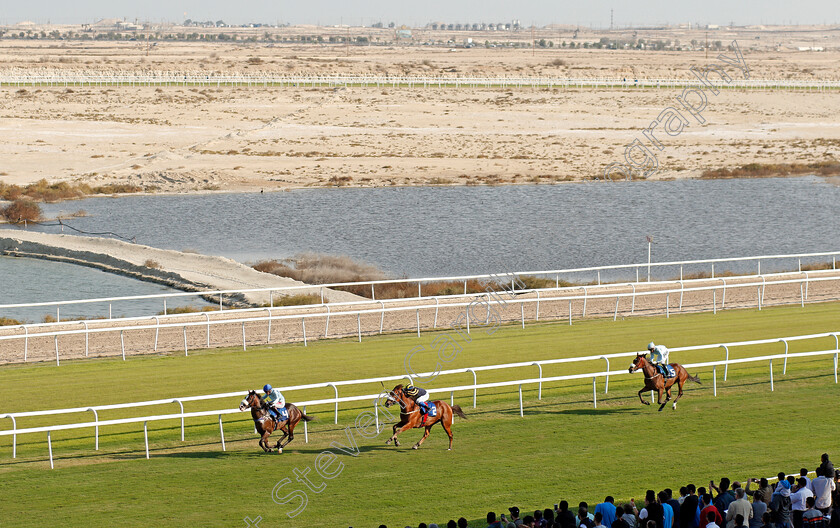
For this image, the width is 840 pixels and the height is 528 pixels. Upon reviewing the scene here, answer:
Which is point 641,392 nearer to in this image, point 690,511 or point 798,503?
point 798,503

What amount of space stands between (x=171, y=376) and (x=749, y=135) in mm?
49025

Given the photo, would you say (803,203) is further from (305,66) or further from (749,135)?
(305,66)

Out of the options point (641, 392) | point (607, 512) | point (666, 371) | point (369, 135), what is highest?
point (369, 135)

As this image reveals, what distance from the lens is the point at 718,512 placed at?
31.1ft

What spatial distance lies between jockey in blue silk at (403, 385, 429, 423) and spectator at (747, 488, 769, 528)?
13.7 ft

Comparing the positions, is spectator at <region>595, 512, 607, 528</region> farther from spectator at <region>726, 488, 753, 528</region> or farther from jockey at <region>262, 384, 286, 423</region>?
jockey at <region>262, 384, 286, 423</region>

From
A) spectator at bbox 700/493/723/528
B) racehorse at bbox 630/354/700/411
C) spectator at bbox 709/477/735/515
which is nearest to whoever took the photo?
spectator at bbox 700/493/723/528

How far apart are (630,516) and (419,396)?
374cm

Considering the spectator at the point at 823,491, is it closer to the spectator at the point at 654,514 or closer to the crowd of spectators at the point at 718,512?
the crowd of spectators at the point at 718,512

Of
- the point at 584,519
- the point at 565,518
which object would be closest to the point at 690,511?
the point at 584,519

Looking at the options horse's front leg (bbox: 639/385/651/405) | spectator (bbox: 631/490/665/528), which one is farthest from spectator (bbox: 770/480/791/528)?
horse's front leg (bbox: 639/385/651/405)

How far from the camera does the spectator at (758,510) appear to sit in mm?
9484

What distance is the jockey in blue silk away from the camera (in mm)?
12453

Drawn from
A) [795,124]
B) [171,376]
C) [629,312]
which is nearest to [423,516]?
[171,376]
